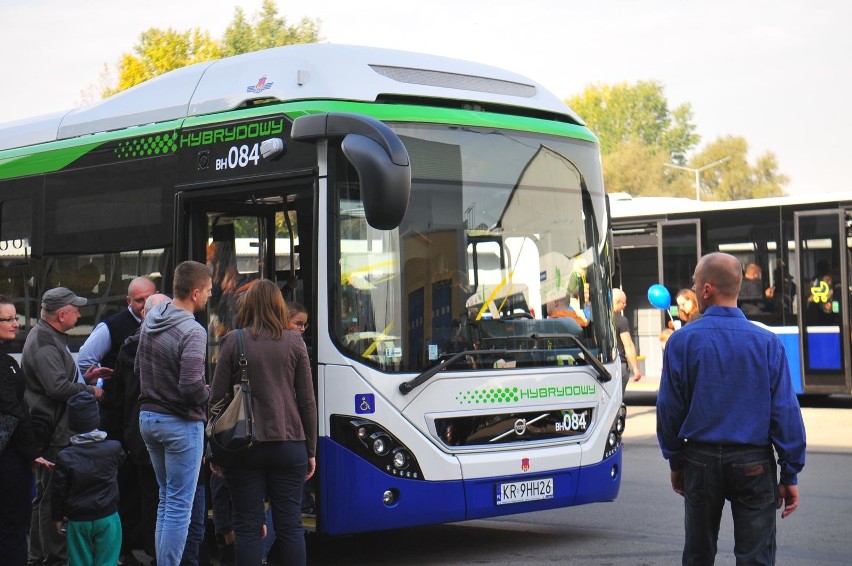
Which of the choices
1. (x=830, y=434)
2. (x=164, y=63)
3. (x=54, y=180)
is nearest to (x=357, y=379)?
(x=54, y=180)

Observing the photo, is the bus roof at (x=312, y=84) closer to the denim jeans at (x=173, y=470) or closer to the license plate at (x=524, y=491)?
the denim jeans at (x=173, y=470)

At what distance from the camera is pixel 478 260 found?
8188 mm

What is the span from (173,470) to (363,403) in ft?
4.06

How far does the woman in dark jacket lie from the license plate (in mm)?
2884

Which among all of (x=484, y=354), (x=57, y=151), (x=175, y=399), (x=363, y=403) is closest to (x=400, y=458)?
(x=363, y=403)

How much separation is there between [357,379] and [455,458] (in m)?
0.82

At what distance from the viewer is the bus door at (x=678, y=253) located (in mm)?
20688

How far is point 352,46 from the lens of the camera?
8.65 meters

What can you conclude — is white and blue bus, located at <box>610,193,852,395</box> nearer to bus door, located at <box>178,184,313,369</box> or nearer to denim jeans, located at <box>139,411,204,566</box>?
bus door, located at <box>178,184,313,369</box>

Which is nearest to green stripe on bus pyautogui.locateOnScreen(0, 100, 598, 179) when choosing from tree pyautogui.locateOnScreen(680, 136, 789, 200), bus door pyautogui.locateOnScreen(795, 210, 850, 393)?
bus door pyautogui.locateOnScreen(795, 210, 850, 393)

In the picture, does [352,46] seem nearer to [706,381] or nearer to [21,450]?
[21,450]

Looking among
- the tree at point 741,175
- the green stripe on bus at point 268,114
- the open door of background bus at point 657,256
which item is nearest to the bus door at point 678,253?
the open door of background bus at point 657,256

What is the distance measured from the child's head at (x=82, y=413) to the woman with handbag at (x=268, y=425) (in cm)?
109

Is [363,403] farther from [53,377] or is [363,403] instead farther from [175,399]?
[53,377]
